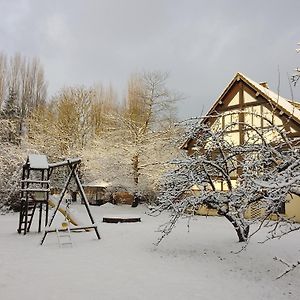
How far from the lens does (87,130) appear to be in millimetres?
25859

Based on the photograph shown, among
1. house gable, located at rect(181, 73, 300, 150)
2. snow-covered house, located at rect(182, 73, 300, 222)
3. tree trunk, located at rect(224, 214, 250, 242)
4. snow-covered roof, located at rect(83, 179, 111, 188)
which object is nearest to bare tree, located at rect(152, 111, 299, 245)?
tree trunk, located at rect(224, 214, 250, 242)

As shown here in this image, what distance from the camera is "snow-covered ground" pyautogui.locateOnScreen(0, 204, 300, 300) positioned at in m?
5.50

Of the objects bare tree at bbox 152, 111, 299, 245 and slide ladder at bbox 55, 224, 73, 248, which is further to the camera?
slide ladder at bbox 55, 224, 73, 248

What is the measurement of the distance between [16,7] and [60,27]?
2591 millimetres

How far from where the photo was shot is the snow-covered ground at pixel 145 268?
5496mm

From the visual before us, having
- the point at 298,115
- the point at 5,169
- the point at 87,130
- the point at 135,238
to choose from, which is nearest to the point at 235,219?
the point at 135,238

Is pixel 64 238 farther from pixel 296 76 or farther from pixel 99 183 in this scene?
pixel 99 183

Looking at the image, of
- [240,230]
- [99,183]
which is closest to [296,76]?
[240,230]

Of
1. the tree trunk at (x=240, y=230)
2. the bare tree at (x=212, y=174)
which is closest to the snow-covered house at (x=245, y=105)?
the tree trunk at (x=240, y=230)

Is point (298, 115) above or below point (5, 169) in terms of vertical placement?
above

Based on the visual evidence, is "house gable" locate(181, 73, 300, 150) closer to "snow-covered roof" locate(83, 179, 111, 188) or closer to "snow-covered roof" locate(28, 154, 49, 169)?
"snow-covered roof" locate(83, 179, 111, 188)

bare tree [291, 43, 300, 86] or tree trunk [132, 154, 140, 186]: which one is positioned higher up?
bare tree [291, 43, 300, 86]

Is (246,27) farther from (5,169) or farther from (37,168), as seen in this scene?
(5,169)

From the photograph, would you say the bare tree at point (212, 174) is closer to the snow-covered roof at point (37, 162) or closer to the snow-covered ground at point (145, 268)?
the snow-covered ground at point (145, 268)
